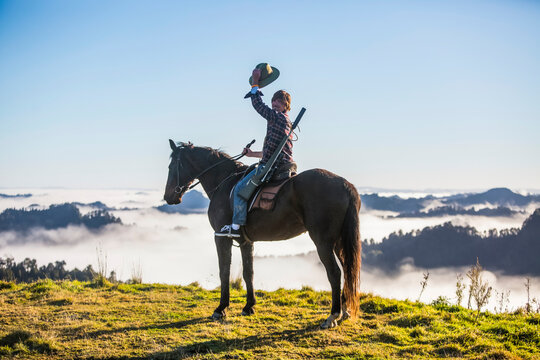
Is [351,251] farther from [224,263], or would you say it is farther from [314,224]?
[224,263]

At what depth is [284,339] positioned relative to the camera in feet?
19.7

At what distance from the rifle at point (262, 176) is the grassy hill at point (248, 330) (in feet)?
8.37

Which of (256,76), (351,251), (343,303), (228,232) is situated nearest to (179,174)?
(228,232)

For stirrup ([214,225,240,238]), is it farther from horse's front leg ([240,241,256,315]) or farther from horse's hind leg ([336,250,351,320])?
horse's hind leg ([336,250,351,320])

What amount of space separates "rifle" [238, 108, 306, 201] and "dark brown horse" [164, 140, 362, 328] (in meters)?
0.40

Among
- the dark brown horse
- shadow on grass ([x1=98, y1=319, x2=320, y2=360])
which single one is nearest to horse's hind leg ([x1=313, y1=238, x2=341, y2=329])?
the dark brown horse

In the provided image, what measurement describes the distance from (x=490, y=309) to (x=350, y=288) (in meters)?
4.29

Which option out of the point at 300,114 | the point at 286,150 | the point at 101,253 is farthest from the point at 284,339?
the point at 101,253

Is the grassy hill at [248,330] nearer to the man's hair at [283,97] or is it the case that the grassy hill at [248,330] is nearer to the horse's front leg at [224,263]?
the horse's front leg at [224,263]

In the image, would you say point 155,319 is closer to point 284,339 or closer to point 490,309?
point 284,339

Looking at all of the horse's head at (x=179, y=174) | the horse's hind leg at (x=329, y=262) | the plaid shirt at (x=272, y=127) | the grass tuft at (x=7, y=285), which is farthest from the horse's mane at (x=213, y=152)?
the grass tuft at (x=7, y=285)

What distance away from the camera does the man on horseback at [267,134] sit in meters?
7.05

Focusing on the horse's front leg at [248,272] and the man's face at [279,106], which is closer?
the man's face at [279,106]

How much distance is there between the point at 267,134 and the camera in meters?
7.18
